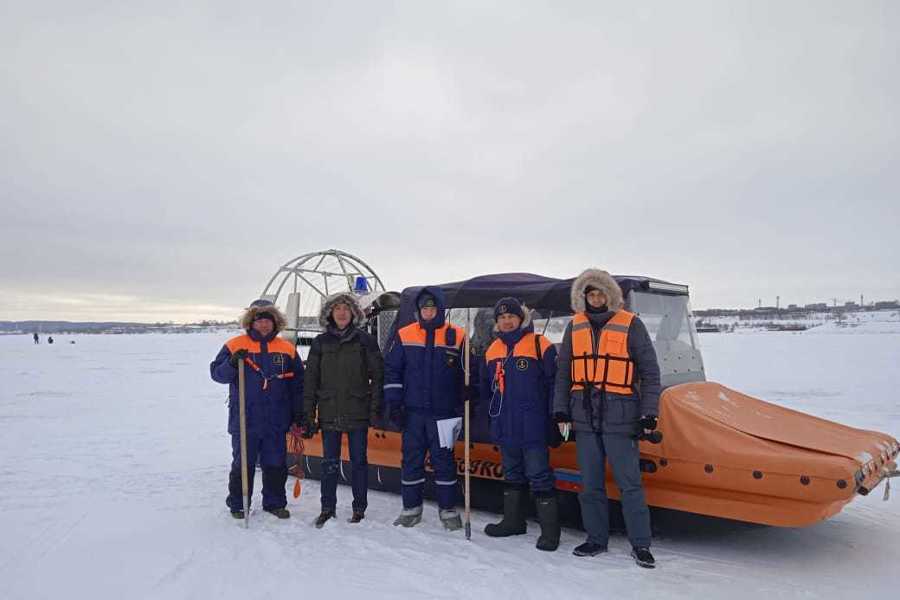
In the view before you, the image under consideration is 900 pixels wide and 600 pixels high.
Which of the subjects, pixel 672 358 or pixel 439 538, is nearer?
pixel 439 538

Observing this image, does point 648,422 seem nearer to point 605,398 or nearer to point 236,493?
point 605,398

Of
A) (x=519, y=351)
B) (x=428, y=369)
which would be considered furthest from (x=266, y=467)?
(x=519, y=351)

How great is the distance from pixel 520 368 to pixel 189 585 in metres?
2.35

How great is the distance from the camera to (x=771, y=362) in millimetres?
19141

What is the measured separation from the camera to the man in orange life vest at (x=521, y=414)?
4.15 m

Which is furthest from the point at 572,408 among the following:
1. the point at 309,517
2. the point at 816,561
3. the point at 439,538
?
the point at 309,517

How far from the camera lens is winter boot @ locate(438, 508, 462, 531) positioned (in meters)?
4.49


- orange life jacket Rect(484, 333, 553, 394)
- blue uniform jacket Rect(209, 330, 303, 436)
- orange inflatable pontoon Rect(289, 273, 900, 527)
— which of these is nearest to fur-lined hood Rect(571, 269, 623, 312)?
orange life jacket Rect(484, 333, 553, 394)

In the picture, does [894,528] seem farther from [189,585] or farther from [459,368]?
[189,585]

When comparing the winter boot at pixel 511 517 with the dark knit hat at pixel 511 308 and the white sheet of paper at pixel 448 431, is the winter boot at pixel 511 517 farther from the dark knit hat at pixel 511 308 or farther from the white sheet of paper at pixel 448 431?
the dark knit hat at pixel 511 308

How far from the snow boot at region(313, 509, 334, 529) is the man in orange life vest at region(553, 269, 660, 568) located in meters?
1.85

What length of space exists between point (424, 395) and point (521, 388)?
75cm

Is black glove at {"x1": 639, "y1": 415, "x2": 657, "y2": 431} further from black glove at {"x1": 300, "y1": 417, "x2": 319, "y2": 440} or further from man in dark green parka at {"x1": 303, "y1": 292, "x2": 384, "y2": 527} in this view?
black glove at {"x1": 300, "y1": 417, "x2": 319, "y2": 440}

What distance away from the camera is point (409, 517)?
4590 millimetres
